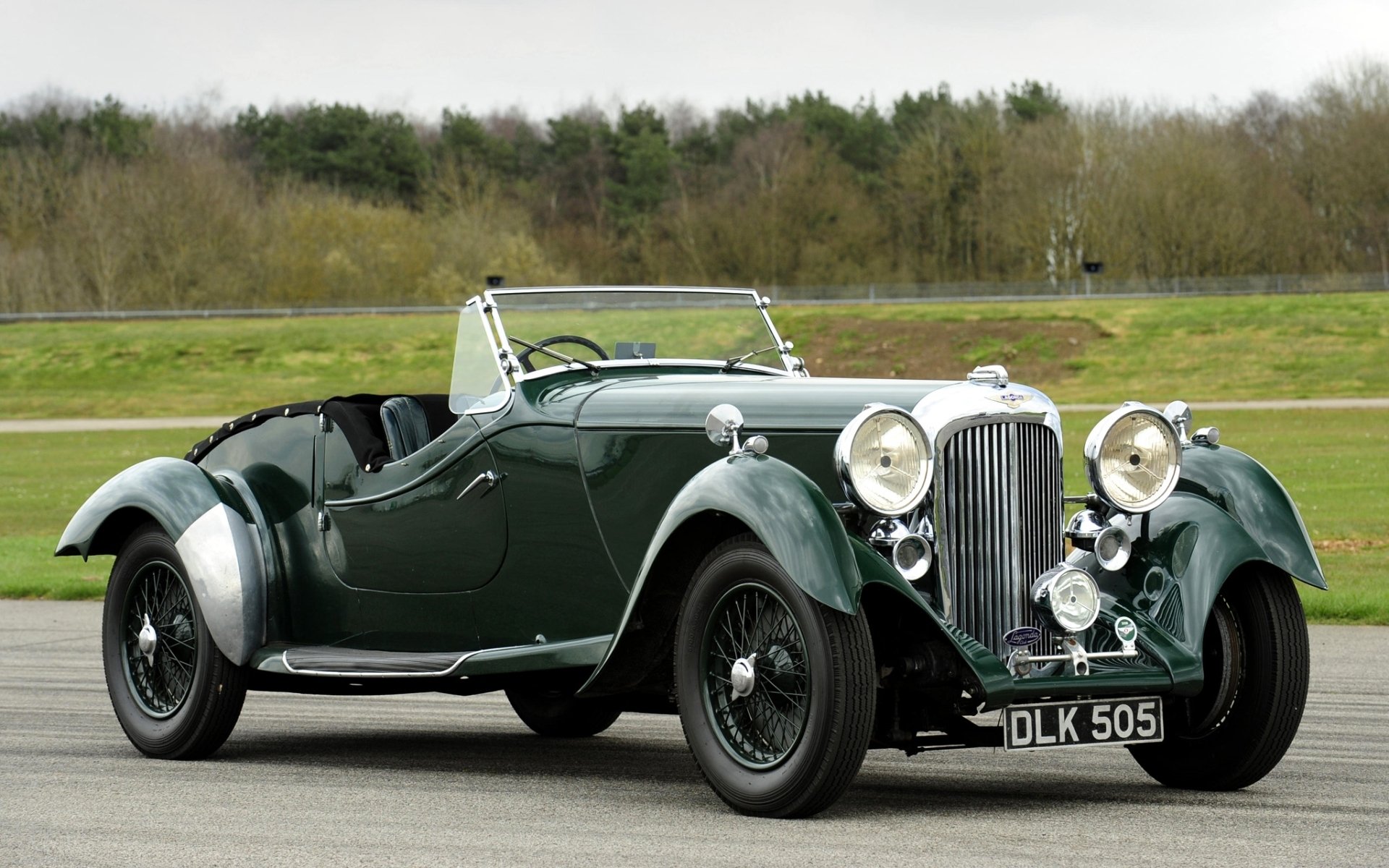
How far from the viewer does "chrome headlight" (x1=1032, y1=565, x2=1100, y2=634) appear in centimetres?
514

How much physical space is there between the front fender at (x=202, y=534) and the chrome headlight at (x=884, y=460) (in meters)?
2.75

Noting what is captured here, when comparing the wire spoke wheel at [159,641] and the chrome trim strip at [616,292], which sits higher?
the chrome trim strip at [616,292]

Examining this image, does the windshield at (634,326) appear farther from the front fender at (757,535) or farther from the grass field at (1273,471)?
the grass field at (1273,471)

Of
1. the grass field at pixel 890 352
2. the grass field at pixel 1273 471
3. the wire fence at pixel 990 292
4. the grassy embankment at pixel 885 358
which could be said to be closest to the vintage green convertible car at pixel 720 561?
the grass field at pixel 1273 471

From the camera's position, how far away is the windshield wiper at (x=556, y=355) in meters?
6.50

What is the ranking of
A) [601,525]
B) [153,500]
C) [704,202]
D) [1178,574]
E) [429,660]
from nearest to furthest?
[1178,574] → [601,525] → [429,660] → [153,500] → [704,202]

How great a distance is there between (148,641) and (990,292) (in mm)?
58122

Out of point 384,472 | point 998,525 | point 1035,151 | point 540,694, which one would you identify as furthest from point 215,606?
point 1035,151

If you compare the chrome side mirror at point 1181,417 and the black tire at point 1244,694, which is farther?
the chrome side mirror at point 1181,417

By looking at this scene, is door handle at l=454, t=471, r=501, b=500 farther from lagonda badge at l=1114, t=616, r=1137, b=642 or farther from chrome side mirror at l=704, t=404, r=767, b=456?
lagonda badge at l=1114, t=616, r=1137, b=642

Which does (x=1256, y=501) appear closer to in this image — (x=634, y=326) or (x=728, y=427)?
(x=728, y=427)

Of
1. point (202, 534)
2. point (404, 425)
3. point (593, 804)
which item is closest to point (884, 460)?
point (593, 804)

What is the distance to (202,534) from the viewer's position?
6.77 meters

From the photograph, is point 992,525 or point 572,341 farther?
point 572,341
